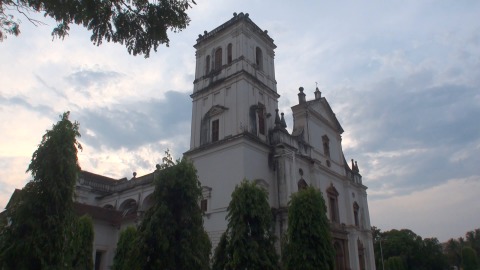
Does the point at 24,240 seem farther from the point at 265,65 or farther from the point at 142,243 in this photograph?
the point at 265,65

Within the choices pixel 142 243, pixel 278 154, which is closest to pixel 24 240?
pixel 142 243

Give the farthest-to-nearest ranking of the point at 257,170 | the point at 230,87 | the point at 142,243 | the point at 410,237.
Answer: the point at 410,237
the point at 230,87
the point at 257,170
the point at 142,243

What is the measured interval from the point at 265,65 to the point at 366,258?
54.6 ft

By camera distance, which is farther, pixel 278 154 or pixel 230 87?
pixel 230 87

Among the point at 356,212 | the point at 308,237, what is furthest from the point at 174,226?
the point at 356,212

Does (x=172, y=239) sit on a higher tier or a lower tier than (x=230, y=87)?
lower

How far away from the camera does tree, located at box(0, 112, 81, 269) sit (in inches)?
408

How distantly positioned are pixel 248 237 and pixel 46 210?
24.6ft

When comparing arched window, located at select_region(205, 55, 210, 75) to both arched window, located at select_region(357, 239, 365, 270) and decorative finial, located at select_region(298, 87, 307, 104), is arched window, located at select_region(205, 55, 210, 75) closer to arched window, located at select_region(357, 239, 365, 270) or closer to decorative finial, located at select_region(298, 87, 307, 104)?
decorative finial, located at select_region(298, 87, 307, 104)

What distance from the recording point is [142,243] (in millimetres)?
13000

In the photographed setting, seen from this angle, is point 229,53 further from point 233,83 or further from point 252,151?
point 252,151

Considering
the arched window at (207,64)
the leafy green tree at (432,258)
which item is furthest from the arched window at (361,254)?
the leafy green tree at (432,258)

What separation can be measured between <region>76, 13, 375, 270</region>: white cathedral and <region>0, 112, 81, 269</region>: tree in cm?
1175

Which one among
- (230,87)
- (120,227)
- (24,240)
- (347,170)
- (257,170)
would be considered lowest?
(24,240)
